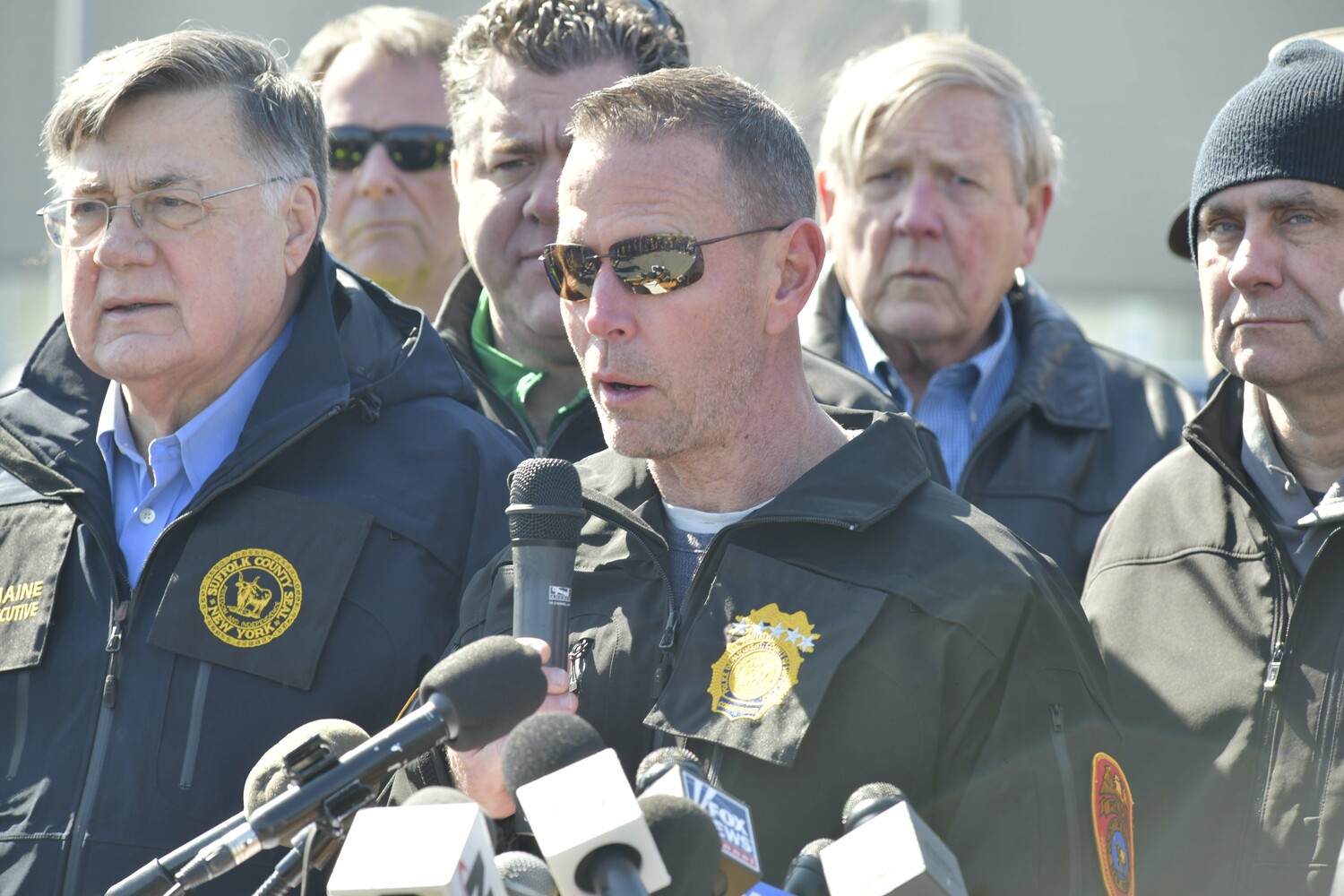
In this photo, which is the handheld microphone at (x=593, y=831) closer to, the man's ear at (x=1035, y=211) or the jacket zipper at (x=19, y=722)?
the jacket zipper at (x=19, y=722)

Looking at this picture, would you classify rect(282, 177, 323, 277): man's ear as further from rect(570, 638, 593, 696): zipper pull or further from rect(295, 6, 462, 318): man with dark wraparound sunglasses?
rect(295, 6, 462, 318): man with dark wraparound sunglasses

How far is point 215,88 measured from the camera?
405cm

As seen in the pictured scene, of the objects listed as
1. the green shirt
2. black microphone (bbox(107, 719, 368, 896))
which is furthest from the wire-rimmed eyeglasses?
black microphone (bbox(107, 719, 368, 896))

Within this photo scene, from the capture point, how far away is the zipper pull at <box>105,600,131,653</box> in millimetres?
3758

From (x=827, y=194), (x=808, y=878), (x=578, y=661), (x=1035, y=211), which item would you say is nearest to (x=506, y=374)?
(x=827, y=194)

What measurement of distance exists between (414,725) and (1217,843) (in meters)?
2.02

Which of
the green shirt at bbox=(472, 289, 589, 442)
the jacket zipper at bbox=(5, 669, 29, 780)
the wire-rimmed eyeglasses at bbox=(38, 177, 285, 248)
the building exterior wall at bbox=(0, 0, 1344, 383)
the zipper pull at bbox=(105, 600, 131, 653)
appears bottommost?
the building exterior wall at bbox=(0, 0, 1344, 383)

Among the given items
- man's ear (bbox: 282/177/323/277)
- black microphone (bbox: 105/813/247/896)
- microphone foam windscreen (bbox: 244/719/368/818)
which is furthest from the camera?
man's ear (bbox: 282/177/323/277)

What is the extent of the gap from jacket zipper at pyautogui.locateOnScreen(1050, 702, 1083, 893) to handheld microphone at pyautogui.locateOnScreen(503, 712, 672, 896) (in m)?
1.11

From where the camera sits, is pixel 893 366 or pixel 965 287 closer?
pixel 965 287

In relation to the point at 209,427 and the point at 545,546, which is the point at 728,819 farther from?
the point at 209,427

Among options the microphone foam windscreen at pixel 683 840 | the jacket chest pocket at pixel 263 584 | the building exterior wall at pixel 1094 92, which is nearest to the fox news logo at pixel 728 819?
the microphone foam windscreen at pixel 683 840

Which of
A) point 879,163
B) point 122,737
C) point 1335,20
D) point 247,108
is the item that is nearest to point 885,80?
point 879,163

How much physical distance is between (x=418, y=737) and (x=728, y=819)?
46 cm
